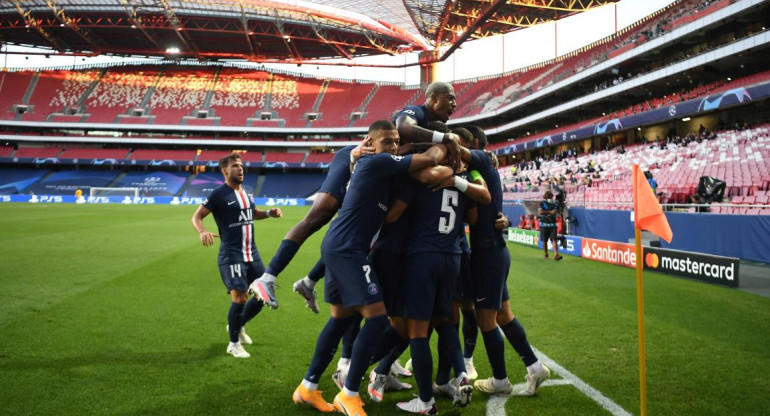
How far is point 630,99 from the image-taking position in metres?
38.4

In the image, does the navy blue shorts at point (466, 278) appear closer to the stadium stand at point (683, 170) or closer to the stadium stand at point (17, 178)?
the stadium stand at point (683, 170)

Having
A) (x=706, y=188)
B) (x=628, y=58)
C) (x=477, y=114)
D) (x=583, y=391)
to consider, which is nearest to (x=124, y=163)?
(x=477, y=114)

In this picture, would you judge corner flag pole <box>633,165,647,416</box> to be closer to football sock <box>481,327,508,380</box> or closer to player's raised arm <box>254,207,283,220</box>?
football sock <box>481,327,508,380</box>

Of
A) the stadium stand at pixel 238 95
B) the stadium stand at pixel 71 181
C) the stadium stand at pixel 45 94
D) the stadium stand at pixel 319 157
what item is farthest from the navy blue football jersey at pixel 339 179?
the stadium stand at pixel 45 94

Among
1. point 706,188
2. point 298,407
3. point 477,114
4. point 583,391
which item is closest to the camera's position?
point 298,407

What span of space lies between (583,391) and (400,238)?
7.12 feet

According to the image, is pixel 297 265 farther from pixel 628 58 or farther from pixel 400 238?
pixel 628 58

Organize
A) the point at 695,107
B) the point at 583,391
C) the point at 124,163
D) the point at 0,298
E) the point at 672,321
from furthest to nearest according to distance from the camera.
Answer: the point at 124,163
the point at 695,107
the point at 0,298
the point at 672,321
the point at 583,391

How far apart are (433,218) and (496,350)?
131cm

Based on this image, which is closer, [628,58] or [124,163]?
[628,58]

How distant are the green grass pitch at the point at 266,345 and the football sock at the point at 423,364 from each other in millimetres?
361

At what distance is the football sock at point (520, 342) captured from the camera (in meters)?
4.21

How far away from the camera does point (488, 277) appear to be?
4137mm

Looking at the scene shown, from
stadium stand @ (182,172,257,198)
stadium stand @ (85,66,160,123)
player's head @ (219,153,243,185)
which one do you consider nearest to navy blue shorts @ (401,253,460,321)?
player's head @ (219,153,243,185)
